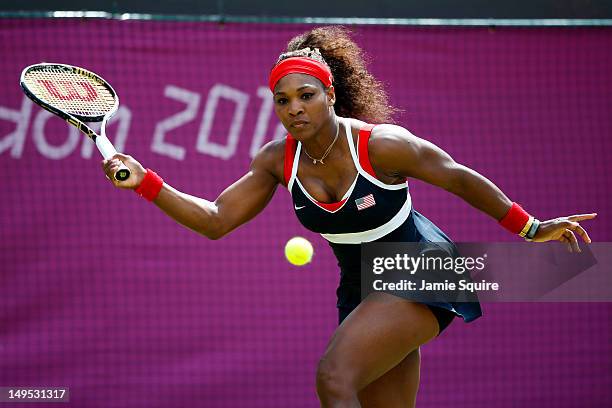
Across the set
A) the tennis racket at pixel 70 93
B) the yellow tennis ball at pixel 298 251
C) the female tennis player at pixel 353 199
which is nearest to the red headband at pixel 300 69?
the female tennis player at pixel 353 199

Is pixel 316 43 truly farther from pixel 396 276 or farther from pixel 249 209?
pixel 396 276

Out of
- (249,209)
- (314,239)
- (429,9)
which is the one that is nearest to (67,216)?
(314,239)

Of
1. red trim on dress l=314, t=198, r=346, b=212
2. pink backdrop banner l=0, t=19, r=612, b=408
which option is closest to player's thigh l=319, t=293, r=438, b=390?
red trim on dress l=314, t=198, r=346, b=212

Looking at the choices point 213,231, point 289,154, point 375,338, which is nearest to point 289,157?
point 289,154

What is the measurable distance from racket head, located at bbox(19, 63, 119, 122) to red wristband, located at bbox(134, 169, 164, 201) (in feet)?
1.54

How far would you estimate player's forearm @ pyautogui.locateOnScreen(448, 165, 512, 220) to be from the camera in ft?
12.5

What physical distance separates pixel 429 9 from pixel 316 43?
7.78ft

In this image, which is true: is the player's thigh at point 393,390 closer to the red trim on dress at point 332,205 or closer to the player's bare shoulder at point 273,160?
the red trim on dress at point 332,205

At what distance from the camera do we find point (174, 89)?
5797mm

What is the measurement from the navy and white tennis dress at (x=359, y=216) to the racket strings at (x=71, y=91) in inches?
33.6

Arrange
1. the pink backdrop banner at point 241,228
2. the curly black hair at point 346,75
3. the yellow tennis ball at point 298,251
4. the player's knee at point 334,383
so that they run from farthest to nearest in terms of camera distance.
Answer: the pink backdrop banner at point 241,228, the yellow tennis ball at point 298,251, the curly black hair at point 346,75, the player's knee at point 334,383

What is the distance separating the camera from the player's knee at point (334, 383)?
348 centimetres

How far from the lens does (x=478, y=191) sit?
3.83 m

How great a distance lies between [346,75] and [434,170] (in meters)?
0.63
